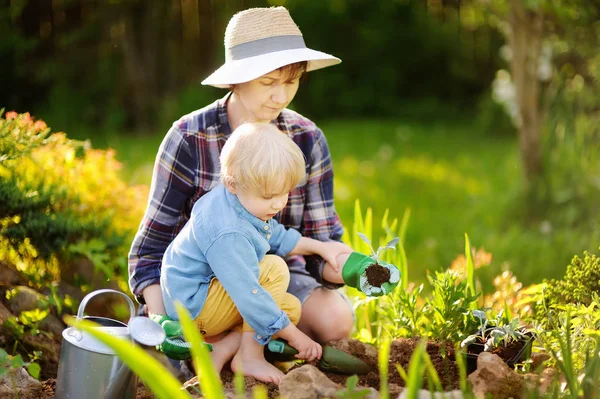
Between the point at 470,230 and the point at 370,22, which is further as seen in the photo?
the point at 370,22

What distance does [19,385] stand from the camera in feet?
7.11

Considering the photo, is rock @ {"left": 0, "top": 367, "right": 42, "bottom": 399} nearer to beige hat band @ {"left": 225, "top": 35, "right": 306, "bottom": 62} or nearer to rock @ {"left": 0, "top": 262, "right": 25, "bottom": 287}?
rock @ {"left": 0, "top": 262, "right": 25, "bottom": 287}

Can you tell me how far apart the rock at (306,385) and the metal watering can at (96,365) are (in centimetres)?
37

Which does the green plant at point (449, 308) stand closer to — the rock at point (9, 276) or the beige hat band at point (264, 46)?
the beige hat band at point (264, 46)

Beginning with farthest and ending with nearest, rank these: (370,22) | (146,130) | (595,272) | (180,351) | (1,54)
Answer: (370,22) → (146,130) → (1,54) → (595,272) → (180,351)

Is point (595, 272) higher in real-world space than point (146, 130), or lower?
higher

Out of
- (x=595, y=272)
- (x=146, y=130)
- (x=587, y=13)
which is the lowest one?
(x=146, y=130)

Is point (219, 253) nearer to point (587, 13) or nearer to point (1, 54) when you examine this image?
point (587, 13)

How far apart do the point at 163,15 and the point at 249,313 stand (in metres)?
6.74

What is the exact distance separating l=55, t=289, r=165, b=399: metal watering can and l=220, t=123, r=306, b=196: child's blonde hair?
0.47m

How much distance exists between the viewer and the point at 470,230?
15.2ft

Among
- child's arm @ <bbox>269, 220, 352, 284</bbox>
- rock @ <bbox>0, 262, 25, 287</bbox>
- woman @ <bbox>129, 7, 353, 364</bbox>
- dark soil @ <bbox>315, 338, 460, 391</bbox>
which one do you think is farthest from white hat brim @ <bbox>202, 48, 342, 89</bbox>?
rock @ <bbox>0, 262, 25, 287</bbox>

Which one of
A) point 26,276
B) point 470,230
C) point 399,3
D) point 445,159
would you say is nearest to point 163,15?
point 399,3

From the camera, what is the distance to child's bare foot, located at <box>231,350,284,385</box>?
2.18m
